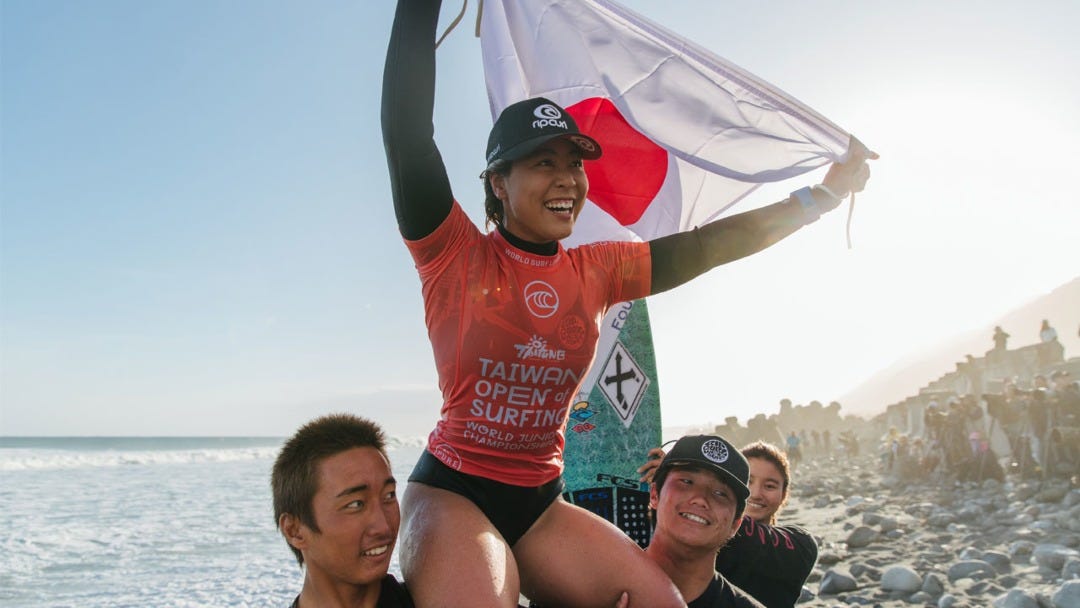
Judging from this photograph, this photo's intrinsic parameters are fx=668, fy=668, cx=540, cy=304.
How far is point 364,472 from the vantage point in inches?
107

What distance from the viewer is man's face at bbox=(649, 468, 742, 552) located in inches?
134

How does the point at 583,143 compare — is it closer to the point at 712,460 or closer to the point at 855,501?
the point at 712,460

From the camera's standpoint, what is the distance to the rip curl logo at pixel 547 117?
8.85 ft

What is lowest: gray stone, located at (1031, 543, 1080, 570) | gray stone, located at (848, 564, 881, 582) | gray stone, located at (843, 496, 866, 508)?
gray stone, located at (843, 496, 866, 508)

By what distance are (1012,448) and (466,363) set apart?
78.3ft

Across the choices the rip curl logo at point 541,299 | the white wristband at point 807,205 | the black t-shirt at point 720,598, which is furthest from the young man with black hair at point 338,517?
the white wristband at point 807,205

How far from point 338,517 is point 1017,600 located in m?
9.80

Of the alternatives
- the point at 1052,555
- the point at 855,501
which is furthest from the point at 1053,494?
the point at 1052,555

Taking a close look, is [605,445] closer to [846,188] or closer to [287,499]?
[846,188]

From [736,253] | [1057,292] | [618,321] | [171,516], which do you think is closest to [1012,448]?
[618,321]

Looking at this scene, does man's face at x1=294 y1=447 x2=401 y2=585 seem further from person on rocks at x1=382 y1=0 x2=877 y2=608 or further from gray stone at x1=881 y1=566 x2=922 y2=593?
gray stone at x1=881 y1=566 x2=922 y2=593

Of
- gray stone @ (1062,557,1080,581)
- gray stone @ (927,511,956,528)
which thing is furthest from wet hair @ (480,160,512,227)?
gray stone @ (927,511,956,528)

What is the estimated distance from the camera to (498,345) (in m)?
2.57

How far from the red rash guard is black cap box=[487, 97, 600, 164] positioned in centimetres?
31
